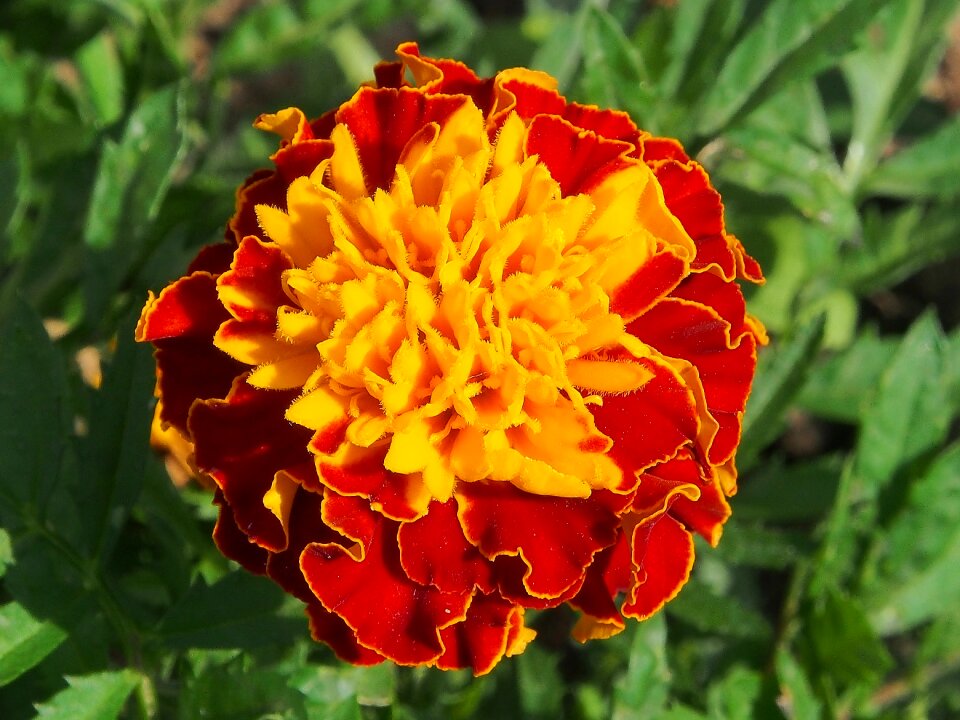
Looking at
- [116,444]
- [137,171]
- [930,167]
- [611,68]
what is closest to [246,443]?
[116,444]

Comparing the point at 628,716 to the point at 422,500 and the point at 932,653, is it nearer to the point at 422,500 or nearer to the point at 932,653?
the point at 422,500

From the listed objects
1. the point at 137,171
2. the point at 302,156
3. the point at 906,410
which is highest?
the point at 302,156

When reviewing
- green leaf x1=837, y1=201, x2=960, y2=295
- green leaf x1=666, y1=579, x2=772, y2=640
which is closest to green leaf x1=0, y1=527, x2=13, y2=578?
green leaf x1=666, y1=579, x2=772, y2=640

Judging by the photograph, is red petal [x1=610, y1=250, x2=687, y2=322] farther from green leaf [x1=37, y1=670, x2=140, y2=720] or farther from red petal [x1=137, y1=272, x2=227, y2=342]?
green leaf [x1=37, y1=670, x2=140, y2=720]

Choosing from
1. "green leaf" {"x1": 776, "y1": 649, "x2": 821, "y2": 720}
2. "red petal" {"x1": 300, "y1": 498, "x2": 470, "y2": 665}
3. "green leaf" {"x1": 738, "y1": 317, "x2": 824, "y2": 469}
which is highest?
"red petal" {"x1": 300, "y1": 498, "x2": 470, "y2": 665}

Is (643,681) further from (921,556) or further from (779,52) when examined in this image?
(779,52)

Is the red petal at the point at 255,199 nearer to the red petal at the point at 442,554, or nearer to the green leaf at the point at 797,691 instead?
the red petal at the point at 442,554

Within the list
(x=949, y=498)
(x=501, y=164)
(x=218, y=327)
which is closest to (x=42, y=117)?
(x=218, y=327)
